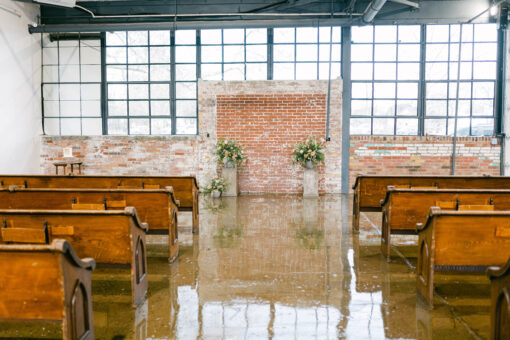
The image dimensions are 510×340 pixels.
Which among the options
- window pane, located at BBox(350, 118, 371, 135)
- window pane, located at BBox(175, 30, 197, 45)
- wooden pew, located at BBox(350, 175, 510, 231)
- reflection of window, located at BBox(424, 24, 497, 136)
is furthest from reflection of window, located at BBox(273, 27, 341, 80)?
wooden pew, located at BBox(350, 175, 510, 231)

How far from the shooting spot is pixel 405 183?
568 centimetres

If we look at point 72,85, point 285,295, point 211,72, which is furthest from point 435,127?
point 72,85

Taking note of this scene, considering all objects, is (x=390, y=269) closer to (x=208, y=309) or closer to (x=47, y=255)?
(x=208, y=309)

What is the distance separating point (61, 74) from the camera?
10.5m

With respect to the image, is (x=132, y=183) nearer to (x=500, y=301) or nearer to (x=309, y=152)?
(x=309, y=152)

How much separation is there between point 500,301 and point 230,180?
7.26m

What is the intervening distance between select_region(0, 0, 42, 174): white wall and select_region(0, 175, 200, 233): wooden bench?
12.5 ft

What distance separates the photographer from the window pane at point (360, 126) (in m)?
9.97

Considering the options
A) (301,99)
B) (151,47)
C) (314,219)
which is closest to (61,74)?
(151,47)

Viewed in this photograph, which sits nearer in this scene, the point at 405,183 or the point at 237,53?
the point at 405,183

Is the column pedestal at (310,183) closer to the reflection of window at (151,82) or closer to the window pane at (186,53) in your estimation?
the reflection of window at (151,82)

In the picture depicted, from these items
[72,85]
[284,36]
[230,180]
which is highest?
[284,36]

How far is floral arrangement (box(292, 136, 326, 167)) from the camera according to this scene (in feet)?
29.6

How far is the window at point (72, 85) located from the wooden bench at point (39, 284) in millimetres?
8984
